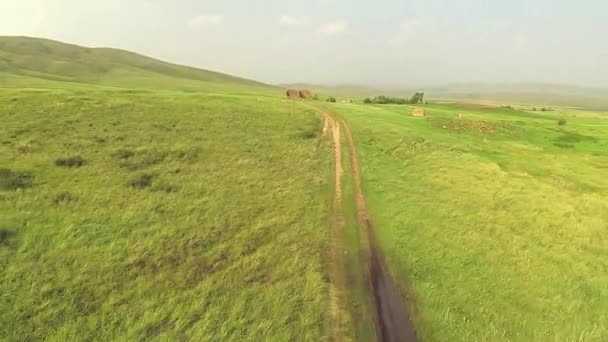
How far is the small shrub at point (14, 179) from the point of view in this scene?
68.4ft

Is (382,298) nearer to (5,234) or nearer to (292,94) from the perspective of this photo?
(5,234)

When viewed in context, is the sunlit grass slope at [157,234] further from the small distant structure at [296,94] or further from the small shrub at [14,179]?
the small distant structure at [296,94]

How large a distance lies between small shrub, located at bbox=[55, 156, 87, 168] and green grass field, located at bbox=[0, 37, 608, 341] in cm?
16

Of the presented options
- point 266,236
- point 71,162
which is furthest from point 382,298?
point 71,162

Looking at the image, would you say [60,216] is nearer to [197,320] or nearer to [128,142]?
[197,320]

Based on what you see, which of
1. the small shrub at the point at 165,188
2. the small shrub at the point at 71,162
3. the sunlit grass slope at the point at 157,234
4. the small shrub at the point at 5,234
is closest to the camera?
the sunlit grass slope at the point at 157,234

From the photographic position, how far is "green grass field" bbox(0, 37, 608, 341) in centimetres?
1329

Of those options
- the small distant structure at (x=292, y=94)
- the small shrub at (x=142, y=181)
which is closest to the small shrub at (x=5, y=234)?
the small shrub at (x=142, y=181)

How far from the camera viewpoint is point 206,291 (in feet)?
46.7

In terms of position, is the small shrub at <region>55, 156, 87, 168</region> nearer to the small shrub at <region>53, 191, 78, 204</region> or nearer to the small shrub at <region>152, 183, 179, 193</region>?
the small shrub at <region>53, 191, 78, 204</region>

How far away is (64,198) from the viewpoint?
20.1m

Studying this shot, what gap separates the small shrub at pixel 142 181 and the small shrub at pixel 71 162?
384 cm

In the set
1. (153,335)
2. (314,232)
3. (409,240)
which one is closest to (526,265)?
(409,240)

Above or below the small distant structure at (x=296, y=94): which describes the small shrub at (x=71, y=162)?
below
